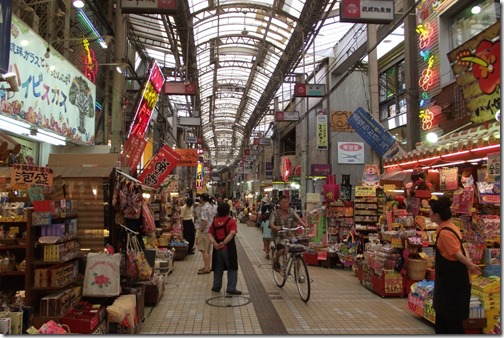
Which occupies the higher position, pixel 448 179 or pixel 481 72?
pixel 481 72

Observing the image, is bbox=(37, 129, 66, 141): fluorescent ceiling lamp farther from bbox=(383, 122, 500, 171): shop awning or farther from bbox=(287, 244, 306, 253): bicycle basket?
bbox=(383, 122, 500, 171): shop awning

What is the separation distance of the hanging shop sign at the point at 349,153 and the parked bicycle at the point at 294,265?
531 inches

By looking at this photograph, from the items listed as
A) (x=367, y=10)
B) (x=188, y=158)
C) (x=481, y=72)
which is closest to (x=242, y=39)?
(x=188, y=158)

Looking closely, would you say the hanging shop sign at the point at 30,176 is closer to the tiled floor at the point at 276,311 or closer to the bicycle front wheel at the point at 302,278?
the tiled floor at the point at 276,311

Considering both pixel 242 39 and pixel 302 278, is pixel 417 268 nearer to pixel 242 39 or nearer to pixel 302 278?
pixel 302 278

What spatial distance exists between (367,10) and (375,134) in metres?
3.33

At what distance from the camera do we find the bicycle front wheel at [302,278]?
19.7 ft

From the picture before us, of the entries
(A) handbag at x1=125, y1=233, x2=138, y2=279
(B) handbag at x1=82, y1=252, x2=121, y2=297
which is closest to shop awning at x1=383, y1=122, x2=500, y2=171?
(A) handbag at x1=125, y1=233, x2=138, y2=279

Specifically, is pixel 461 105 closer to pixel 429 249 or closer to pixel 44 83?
pixel 429 249

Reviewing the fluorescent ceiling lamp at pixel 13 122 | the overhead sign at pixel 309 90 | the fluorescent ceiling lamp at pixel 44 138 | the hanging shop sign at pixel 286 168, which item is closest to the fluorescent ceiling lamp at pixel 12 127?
the fluorescent ceiling lamp at pixel 13 122

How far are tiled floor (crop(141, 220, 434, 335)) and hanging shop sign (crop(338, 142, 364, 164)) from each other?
42.0ft

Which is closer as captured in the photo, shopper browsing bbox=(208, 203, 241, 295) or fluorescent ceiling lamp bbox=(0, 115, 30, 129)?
fluorescent ceiling lamp bbox=(0, 115, 30, 129)

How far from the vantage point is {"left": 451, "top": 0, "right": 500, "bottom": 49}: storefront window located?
840cm

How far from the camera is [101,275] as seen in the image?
179 inches
